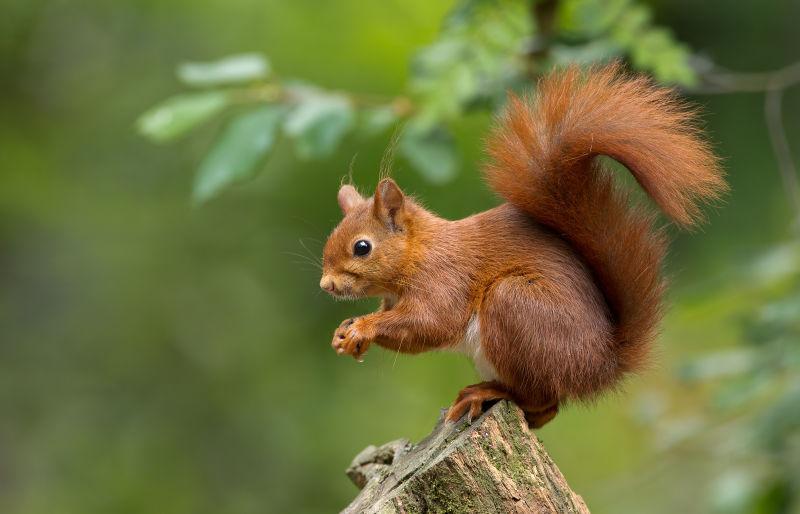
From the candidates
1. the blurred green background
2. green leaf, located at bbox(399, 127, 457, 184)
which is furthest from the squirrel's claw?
the blurred green background

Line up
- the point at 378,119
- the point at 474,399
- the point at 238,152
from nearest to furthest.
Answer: the point at 474,399 < the point at 238,152 < the point at 378,119

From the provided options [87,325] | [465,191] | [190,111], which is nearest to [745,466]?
[190,111]

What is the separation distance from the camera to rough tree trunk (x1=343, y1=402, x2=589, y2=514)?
6.39ft

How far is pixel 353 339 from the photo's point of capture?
225 centimetres

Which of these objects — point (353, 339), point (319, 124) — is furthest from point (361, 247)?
point (319, 124)

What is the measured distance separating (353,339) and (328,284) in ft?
0.78

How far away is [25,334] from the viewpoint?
659 cm

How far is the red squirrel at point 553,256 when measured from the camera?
7.22 feet

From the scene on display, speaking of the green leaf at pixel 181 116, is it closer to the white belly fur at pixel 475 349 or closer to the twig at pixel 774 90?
the white belly fur at pixel 475 349

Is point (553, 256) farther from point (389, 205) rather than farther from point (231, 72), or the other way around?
point (231, 72)

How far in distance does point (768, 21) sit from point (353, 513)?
9.81ft

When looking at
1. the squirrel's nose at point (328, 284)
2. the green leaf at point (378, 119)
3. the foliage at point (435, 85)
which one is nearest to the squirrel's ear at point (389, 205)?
the squirrel's nose at point (328, 284)

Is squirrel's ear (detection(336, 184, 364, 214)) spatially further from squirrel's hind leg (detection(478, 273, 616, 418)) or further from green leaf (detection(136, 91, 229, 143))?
squirrel's hind leg (detection(478, 273, 616, 418))

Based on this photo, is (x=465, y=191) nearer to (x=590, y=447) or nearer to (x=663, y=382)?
(x=663, y=382)
